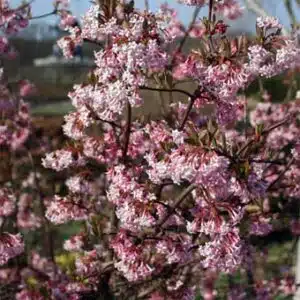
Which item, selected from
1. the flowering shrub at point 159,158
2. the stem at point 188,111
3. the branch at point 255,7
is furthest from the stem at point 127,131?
the branch at point 255,7

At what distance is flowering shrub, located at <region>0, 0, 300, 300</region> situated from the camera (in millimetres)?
2859

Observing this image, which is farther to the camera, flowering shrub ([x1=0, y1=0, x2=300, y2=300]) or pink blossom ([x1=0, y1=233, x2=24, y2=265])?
pink blossom ([x1=0, y1=233, x2=24, y2=265])

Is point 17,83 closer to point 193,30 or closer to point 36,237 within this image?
point 36,237

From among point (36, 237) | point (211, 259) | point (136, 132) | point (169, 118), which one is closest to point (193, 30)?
point (169, 118)

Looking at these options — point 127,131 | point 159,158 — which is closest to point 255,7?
point 127,131

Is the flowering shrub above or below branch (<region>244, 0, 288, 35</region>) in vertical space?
below

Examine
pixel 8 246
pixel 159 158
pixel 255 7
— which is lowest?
pixel 8 246

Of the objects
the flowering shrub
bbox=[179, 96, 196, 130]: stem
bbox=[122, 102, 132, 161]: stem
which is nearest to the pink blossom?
the flowering shrub

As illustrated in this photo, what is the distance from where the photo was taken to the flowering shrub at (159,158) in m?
2.86

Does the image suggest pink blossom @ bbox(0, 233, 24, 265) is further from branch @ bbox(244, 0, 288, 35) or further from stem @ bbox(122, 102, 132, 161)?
branch @ bbox(244, 0, 288, 35)

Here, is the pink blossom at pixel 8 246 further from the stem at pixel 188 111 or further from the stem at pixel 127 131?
the stem at pixel 188 111

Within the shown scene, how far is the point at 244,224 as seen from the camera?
131 inches

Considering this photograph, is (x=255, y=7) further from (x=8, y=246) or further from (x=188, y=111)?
(x=8, y=246)

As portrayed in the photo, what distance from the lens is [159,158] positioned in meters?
3.05
